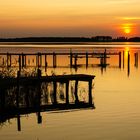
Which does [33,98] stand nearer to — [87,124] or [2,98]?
[2,98]

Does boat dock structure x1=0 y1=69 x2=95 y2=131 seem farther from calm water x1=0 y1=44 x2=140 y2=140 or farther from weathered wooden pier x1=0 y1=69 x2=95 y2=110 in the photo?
calm water x1=0 y1=44 x2=140 y2=140

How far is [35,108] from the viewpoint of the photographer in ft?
82.2

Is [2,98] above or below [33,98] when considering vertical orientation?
above

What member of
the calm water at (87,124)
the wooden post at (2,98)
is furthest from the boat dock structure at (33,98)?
the calm water at (87,124)

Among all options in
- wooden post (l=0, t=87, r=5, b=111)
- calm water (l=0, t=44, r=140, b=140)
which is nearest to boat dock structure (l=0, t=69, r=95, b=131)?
wooden post (l=0, t=87, r=5, b=111)

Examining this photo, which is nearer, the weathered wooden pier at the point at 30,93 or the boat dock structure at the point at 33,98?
the boat dock structure at the point at 33,98

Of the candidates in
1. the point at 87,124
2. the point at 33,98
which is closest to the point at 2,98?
the point at 33,98

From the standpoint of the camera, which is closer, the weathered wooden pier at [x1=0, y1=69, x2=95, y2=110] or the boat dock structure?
the boat dock structure

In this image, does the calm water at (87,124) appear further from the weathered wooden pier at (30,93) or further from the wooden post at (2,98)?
the wooden post at (2,98)

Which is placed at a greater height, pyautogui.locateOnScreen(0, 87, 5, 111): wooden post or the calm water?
pyautogui.locateOnScreen(0, 87, 5, 111): wooden post

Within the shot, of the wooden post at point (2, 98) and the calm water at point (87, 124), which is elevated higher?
the wooden post at point (2, 98)

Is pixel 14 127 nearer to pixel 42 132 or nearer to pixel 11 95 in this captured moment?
pixel 42 132

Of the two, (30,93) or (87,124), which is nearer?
(87,124)

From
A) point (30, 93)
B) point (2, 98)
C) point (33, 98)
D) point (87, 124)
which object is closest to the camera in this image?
point (87, 124)
